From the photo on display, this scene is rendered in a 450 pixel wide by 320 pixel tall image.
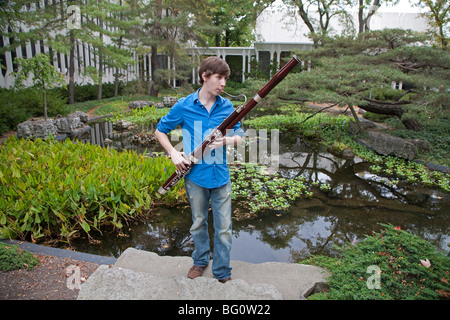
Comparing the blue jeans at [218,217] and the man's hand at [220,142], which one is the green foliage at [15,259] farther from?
the man's hand at [220,142]

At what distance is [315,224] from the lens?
4.21m

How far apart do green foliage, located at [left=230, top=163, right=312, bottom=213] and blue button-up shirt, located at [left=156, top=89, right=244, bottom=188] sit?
2283mm

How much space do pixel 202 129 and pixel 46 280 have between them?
1610 millimetres

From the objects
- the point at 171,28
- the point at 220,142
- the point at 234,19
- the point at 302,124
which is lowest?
the point at 302,124

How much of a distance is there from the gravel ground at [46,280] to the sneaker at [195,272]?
2.64ft

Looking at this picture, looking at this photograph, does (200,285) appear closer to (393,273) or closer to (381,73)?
(393,273)

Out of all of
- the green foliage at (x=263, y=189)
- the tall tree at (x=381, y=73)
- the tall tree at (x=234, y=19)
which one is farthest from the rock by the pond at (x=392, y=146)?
the tall tree at (x=234, y=19)

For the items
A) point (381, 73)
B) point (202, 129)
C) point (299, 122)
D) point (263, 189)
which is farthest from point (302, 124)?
point (202, 129)

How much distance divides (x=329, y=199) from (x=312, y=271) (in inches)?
106

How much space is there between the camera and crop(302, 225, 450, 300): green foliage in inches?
78.5

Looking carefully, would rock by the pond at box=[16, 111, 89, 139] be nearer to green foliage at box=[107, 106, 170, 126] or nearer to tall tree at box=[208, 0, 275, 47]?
green foliage at box=[107, 106, 170, 126]

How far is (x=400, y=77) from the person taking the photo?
695 cm
